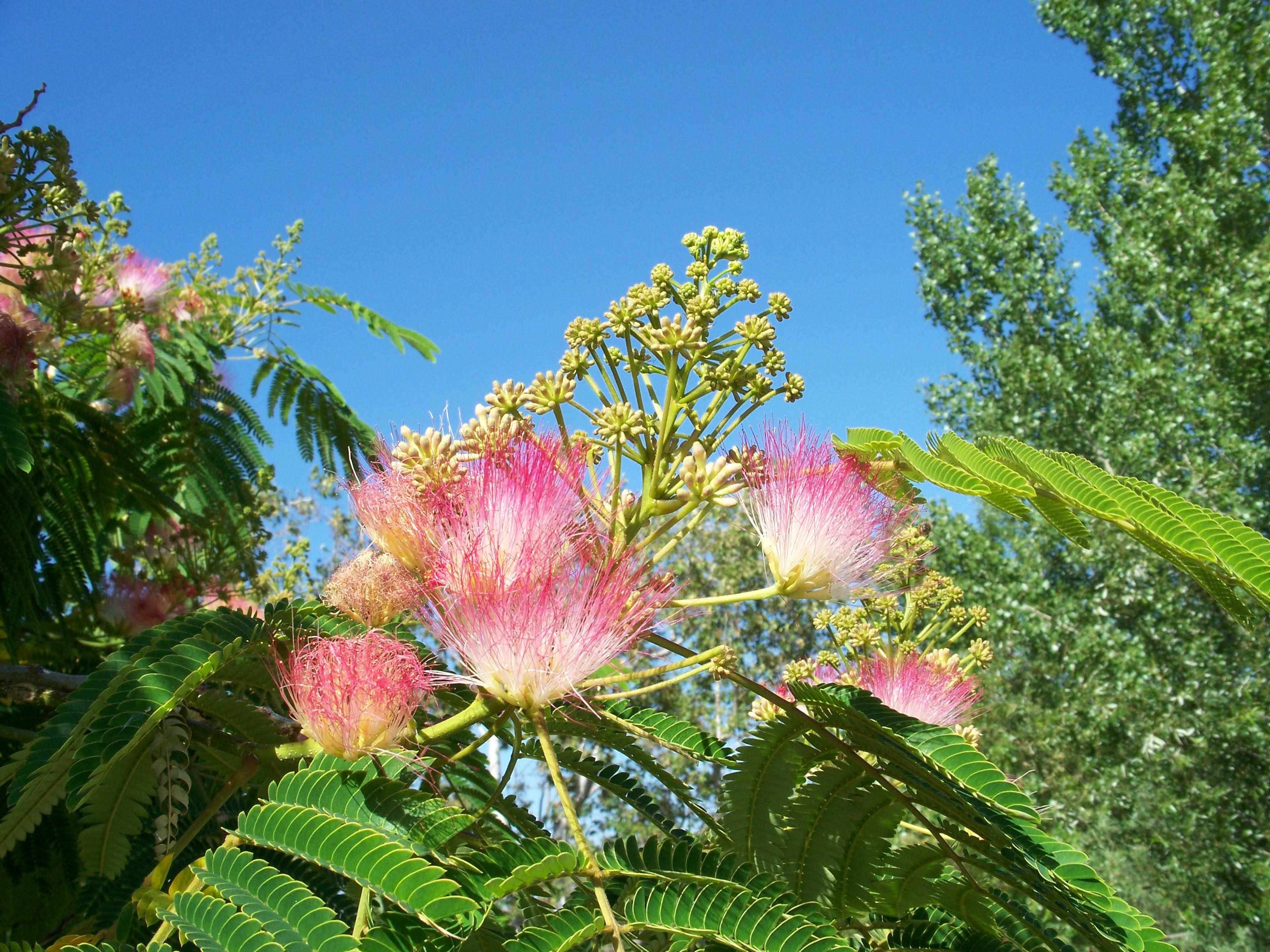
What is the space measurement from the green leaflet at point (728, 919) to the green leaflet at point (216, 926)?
0.50 m

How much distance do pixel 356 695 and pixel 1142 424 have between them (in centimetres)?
1479

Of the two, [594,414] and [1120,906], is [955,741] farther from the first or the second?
[594,414]

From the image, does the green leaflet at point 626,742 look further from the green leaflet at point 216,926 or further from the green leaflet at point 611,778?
the green leaflet at point 216,926

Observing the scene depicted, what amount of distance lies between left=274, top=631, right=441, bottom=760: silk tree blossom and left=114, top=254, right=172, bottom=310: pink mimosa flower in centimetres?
241

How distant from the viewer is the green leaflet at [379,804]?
138 centimetres

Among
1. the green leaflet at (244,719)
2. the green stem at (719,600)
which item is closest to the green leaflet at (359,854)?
the green leaflet at (244,719)

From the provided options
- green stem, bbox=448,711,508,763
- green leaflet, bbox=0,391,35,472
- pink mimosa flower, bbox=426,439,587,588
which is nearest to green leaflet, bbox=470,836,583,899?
green stem, bbox=448,711,508,763

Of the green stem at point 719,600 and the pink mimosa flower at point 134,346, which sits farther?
the pink mimosa flower at point 134,346

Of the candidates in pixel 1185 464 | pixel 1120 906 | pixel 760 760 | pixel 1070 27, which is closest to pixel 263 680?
pixel 760 760

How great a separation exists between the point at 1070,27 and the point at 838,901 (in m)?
21.3

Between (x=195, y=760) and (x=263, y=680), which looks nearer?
(x=263, y=680)

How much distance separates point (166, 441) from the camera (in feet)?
12.0

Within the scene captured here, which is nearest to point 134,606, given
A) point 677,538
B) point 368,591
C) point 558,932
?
point 368,591

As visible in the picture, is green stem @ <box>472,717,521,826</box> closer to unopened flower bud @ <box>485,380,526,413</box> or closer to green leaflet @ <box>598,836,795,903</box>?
green leaflet @ <box>598,836,795,903</box>
